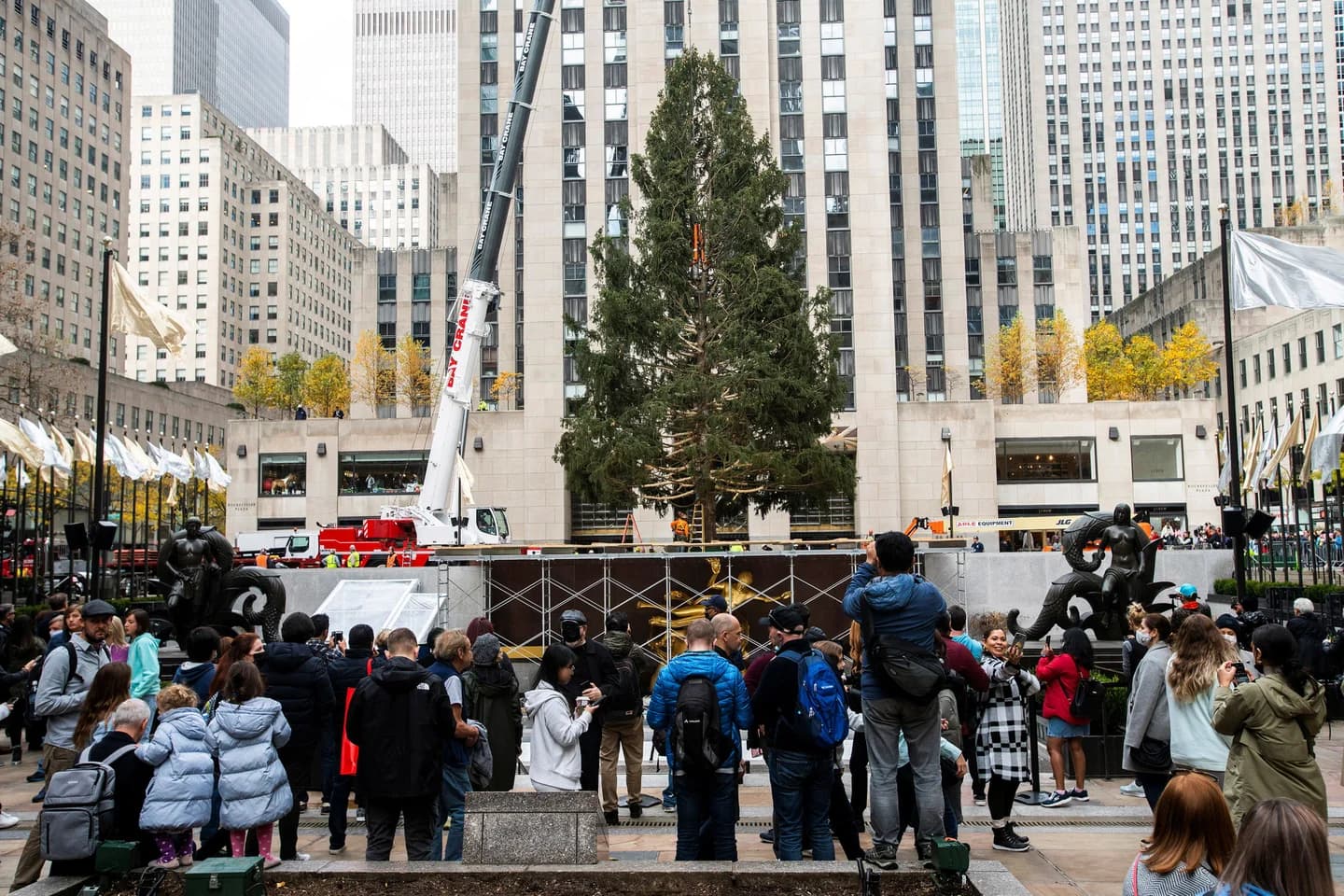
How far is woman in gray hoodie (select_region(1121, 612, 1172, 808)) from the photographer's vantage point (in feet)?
26.6

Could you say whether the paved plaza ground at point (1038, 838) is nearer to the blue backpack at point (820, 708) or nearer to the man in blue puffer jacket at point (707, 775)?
the man in blue puffer jacket at point (707, 775)

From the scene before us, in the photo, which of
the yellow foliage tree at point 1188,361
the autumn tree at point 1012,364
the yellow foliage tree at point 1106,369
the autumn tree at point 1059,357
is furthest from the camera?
the yellow foliage tree at point 1106,369

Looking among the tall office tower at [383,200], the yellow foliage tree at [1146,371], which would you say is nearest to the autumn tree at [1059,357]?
the yellow foliage tree at [1146,371]

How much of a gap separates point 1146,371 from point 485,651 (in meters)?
73.4

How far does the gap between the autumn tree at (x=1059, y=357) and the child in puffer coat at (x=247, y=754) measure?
66825mm

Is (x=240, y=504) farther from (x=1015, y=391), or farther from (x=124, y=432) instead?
(x=1015, y=391)

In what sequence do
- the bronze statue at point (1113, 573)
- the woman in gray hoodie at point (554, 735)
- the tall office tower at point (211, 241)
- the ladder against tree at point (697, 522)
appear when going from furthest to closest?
the tall office tower at point (211, 241)
the ladder against tree at point (697, 522)
the bronze statue at point (1113, 573)
the woman in gray hoodie at point (554, 735)

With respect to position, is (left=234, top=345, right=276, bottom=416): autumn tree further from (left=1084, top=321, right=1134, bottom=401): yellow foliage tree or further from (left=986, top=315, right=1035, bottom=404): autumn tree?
(left=1084, top=321, right=1134, bottom=401): yellow foliage tree

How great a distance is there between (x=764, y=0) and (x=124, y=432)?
5623 centimetres

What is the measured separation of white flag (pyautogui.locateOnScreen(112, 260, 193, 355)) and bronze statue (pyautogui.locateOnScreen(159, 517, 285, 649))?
6.22 m

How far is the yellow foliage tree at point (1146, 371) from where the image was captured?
236 ft

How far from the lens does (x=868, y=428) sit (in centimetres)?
5350

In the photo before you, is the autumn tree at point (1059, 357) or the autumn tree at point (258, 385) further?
the autumn tree at point (258, 385)

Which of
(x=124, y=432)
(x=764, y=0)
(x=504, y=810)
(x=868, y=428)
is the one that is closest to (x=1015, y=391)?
(x=868, y=428)
